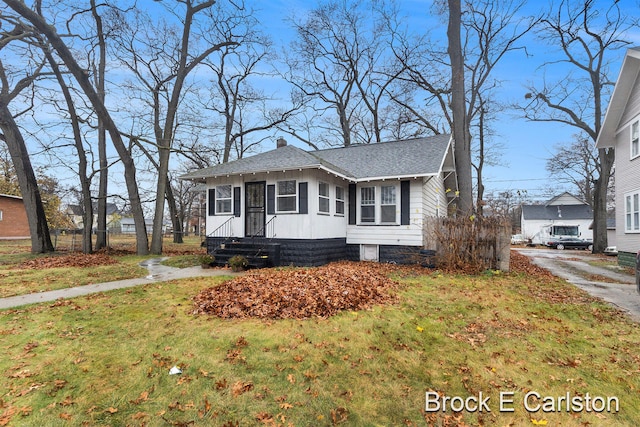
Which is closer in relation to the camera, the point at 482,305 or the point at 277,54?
the point at 482,305

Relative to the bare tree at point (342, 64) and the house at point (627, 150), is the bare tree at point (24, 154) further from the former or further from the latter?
the house at point (627, 150)

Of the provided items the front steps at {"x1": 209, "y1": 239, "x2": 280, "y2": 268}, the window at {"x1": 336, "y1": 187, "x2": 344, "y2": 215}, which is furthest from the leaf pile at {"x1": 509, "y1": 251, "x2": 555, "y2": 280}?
the front steps at {"x1": 209, "y1": 239, "x2": 280, "y2": 268}

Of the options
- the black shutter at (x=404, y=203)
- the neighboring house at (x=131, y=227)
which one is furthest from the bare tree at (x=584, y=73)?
the neighboring house at (x=131, y=227)

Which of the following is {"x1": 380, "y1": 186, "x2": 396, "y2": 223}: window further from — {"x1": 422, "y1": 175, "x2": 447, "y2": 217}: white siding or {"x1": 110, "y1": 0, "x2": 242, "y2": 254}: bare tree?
{"x1": 110, "y1": 0, "x2": 242, "y2": 254}: bare tree

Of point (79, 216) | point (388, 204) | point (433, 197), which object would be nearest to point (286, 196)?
point (388, 204)

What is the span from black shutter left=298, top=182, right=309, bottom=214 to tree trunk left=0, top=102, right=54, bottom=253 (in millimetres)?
12196

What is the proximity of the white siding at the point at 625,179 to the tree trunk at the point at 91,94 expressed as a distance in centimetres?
2067

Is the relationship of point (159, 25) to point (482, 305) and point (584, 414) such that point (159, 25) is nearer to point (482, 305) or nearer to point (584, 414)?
point (482, 305)

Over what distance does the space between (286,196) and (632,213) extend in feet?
44.7

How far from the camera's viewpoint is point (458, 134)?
14.4 m

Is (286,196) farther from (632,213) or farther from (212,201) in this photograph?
(632,213)

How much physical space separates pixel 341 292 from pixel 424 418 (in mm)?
3444

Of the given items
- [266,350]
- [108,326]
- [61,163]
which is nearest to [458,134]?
[266,350]

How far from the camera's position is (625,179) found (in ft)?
42.8
